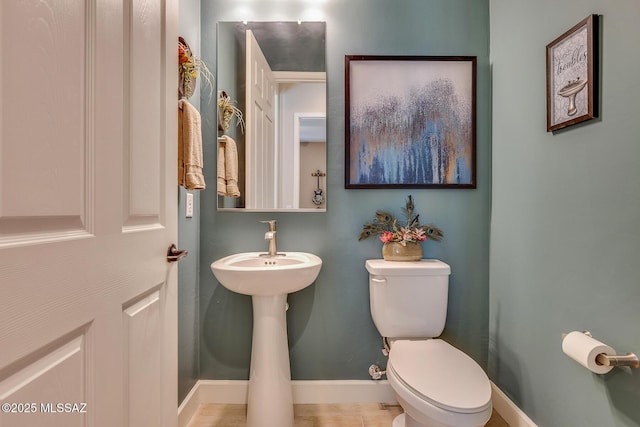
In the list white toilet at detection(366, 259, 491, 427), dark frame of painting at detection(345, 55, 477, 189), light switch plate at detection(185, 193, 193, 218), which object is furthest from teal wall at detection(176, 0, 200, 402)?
white toilet at detection(366, 259, 491, 427)

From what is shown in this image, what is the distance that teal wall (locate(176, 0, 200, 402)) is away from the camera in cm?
154

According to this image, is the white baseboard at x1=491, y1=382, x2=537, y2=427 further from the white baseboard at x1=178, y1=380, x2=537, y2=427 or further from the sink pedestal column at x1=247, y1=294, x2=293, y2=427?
the sink pedestal column at x1=247, y1=294, x2=293, y2=427

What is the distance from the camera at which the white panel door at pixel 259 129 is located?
69.3 inches

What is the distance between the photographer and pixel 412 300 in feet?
5.08

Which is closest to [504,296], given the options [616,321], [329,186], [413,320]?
[413,320]

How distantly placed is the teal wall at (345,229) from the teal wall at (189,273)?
48 mm

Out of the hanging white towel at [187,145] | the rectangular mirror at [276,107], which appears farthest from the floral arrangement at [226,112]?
the hanging white towel at [187,145]

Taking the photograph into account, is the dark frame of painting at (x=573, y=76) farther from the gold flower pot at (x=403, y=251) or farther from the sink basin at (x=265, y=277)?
the sink basin at (x=265, y=277)

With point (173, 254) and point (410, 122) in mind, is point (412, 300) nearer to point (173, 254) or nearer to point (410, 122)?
point (410, 122)

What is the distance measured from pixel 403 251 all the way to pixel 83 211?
1.39 metres

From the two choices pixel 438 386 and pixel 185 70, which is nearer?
pixel 438 386

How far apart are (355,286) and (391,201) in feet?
1.65

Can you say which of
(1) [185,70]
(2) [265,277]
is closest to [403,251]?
(2) [265,277]

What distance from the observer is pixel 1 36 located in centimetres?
45
